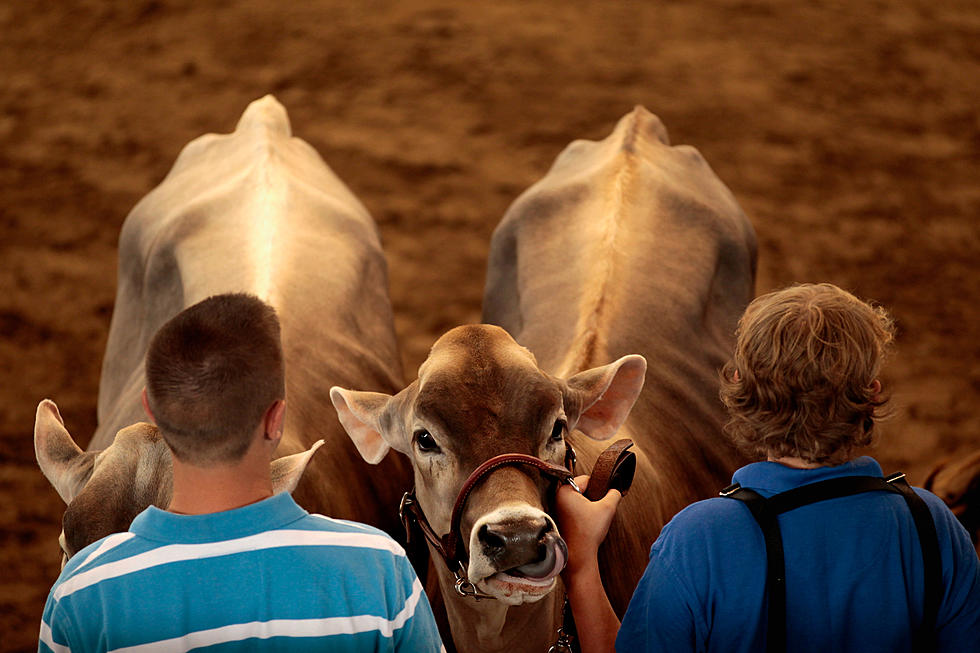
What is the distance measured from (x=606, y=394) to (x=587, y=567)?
28.9 inches

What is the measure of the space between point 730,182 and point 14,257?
15.4 ft

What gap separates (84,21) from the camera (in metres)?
8.71

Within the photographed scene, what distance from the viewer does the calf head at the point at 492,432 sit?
2.20m

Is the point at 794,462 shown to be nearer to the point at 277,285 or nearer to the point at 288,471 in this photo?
the point at 288,471

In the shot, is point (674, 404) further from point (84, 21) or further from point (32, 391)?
point (84, 21)

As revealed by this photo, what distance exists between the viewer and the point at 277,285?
151 inches

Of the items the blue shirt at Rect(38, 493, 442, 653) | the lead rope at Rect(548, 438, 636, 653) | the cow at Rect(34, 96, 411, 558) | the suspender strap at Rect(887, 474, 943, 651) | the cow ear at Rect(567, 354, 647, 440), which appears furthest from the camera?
the cow at Rect(34, 96, 411, 558)

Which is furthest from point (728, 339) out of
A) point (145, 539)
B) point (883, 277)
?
point (145, 539)

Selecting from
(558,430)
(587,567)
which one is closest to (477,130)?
(558,430)

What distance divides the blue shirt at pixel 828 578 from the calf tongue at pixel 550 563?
439 mm

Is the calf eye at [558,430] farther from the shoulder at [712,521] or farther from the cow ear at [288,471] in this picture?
the shoulder at [712,521]

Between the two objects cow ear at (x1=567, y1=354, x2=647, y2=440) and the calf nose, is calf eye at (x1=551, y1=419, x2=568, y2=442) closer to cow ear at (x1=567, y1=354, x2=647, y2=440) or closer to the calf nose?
cow ear at (x1=567, y1=354, x2=647, y2=440)

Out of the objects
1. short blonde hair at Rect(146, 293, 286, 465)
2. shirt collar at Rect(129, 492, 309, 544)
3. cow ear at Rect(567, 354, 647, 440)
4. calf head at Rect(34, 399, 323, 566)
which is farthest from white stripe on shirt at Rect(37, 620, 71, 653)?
cow ear at Rect(567, 354, 647, 440)

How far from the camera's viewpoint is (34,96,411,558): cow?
3.44 m
